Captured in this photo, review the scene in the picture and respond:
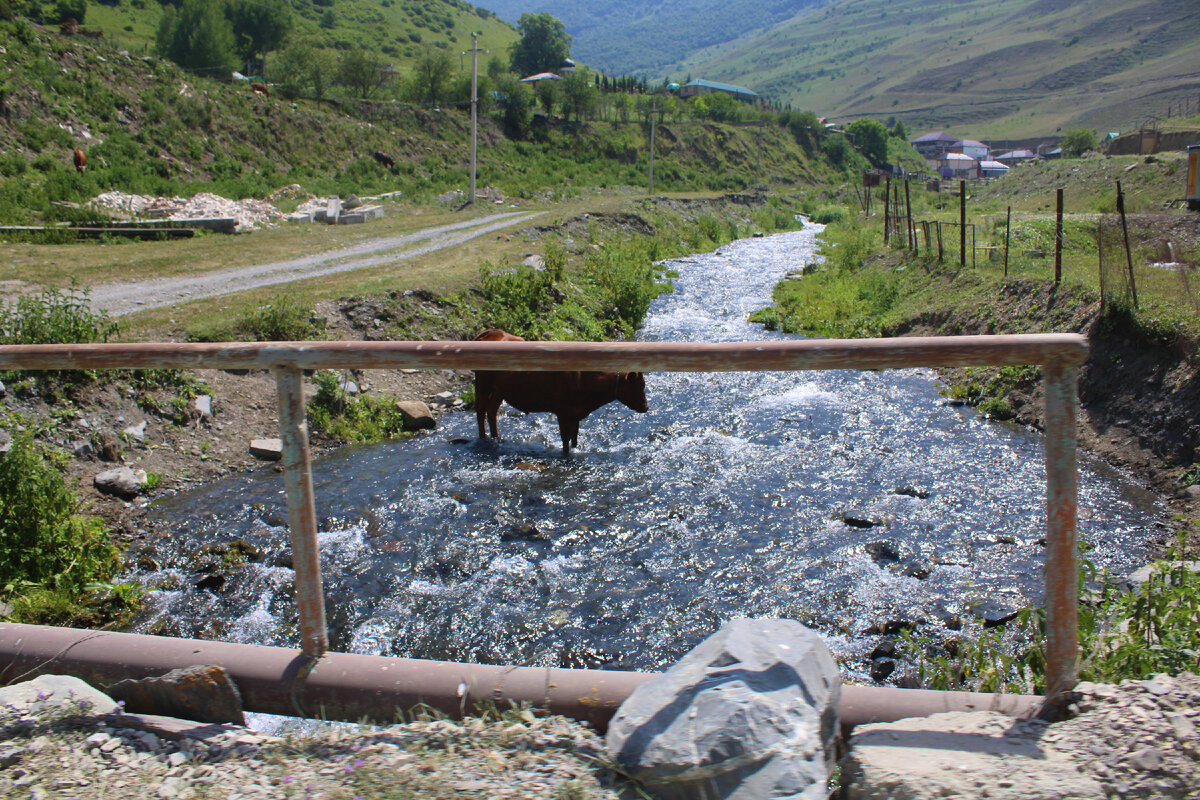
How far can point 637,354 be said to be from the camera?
2.75 metres

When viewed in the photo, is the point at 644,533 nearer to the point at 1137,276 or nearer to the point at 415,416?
the point at 415,416

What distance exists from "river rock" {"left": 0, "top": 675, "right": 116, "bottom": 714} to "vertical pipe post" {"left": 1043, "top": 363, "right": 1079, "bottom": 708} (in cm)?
336

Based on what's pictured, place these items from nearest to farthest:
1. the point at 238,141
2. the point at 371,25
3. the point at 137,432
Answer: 1. the point at 137,432
2. the point at 238,141
3. the point at 371,25

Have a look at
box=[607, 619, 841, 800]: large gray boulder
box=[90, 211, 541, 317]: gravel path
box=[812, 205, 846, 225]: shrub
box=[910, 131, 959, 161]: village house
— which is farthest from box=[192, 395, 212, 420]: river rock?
box=[910, 131, 959, 161]: village house

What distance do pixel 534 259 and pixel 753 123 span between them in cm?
9620

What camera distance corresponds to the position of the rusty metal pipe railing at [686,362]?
102 inches

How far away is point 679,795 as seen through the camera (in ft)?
7.89

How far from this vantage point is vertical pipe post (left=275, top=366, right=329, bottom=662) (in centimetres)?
→ 296

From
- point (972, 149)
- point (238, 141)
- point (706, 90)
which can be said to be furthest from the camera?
point (706, 90)

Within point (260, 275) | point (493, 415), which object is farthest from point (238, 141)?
point (493, 415)

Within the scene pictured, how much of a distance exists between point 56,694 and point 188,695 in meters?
0.48

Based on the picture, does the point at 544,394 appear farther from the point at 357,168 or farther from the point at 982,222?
the point at 357,168

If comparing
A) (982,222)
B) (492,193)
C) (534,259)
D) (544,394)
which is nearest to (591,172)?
(492,193)

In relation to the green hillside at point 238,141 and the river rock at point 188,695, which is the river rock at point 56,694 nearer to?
the river rock at point 188,695
